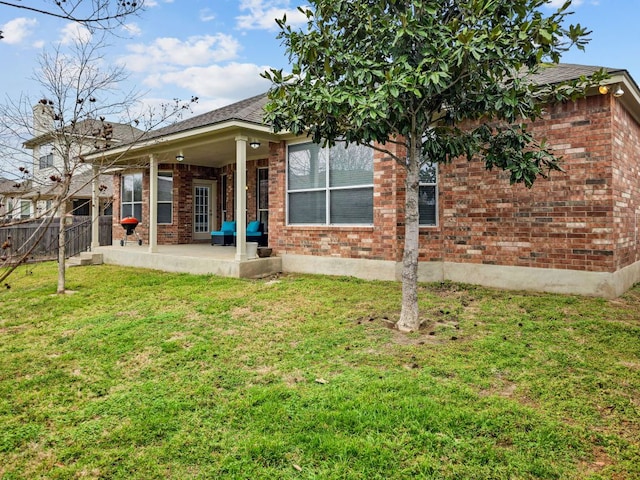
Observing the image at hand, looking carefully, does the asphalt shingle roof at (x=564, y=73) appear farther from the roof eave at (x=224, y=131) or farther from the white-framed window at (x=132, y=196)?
the white-framed window at (x=132, y=196)

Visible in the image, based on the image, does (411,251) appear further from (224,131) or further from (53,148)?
(53,148)

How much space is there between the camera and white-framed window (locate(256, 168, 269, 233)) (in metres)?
12.9

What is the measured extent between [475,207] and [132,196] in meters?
12.7

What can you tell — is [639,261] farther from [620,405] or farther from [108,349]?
[108,349]

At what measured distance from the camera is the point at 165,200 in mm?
14297

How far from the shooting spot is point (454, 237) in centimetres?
770

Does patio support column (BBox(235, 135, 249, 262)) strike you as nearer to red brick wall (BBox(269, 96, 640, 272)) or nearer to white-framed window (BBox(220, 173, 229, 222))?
red brick wall (BBox(269, 96, 640, 272))

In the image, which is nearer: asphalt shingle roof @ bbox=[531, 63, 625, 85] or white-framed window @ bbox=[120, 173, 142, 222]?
asphalt shingle roof @ bbox=[531, 63, 625, 85]

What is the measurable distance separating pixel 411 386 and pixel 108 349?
3.42m

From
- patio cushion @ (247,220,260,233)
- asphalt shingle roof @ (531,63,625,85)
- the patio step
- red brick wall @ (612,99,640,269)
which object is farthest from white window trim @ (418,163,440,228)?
the patio step

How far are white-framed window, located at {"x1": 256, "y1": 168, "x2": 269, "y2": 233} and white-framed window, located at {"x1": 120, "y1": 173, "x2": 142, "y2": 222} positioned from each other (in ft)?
16.4

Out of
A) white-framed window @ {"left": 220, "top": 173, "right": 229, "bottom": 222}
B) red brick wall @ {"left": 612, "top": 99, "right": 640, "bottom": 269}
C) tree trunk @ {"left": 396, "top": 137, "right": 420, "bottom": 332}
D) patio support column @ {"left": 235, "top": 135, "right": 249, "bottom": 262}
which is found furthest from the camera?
white-framed window @ {"left": 220, "top": 173, "right": 229, "bottom": 222}

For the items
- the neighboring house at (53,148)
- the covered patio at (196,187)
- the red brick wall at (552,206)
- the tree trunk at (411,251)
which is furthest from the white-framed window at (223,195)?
the tree trunk at (411,251)

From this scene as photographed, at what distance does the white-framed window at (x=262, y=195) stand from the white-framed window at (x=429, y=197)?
20.4ft
